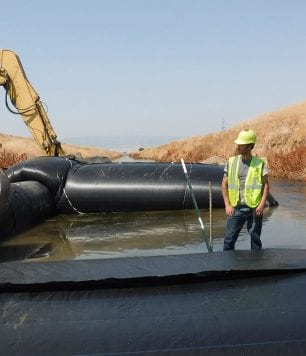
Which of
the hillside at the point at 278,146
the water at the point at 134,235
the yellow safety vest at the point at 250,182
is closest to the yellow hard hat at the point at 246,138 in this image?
the yellow safety vest at the point at 250,182

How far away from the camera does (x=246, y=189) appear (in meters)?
4.62

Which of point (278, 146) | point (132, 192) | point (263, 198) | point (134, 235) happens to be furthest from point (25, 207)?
point (278, 146)

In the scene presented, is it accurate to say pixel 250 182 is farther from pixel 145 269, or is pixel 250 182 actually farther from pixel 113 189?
pixel 113 189

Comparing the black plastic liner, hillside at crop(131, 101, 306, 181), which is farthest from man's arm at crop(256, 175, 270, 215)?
hillside at crop(131, 101, 306, 181)

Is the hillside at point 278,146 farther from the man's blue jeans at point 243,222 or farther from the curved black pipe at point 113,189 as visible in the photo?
the man's blue jeans at point 243,222

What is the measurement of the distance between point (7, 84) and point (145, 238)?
6.96 meters

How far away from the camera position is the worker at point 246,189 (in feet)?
15.1

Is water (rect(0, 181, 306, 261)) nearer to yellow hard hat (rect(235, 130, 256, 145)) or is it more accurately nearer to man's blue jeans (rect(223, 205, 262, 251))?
man's blue jeans (rect(223, 205, 262, 251))

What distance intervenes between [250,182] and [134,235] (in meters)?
2.68

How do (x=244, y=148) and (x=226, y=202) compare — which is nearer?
(x=244, y=148)

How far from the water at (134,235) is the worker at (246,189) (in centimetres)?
119

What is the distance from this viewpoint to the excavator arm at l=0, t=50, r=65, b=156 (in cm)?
1181

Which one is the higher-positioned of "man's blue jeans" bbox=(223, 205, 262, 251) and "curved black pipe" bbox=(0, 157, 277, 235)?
"man's blue jeans" bbox=(223, 205, 262, 251)

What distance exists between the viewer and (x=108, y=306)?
3.16m
